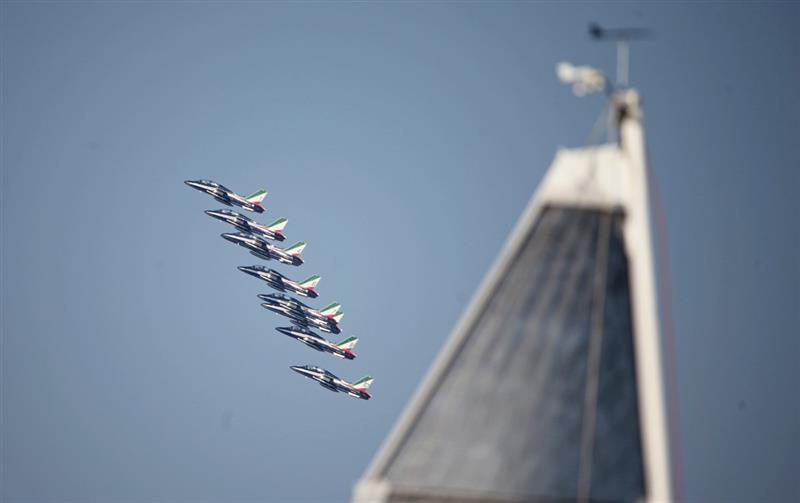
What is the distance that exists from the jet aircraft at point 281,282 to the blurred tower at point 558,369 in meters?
132

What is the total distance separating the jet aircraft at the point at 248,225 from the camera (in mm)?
155500

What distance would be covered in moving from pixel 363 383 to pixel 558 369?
145m

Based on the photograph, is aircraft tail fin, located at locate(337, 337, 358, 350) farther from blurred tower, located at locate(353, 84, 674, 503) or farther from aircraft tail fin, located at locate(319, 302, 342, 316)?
blurred tower, located at locate(353, 84, 674, 503)

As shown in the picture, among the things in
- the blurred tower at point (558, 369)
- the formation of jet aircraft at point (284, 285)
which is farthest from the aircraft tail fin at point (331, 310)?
the blurred tower at point (558, 369)

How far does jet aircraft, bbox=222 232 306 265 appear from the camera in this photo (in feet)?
507

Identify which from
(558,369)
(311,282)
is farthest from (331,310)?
(558,369)

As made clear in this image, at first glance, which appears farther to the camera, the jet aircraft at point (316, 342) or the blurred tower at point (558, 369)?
the jet aircraft at point (316, 342)

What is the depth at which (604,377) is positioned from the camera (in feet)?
74.3

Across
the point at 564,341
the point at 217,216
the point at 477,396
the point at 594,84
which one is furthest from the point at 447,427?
the point at 217,216

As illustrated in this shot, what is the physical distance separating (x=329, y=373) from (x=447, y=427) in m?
142

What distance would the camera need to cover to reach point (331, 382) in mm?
164125

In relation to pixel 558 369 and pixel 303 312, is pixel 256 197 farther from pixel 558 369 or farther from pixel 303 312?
pixel 558 369

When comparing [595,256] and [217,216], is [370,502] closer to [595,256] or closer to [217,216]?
[595,256]

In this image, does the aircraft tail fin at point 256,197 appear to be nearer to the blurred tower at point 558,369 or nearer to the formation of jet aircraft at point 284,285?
the formation of jet aircraft at point 284,285
